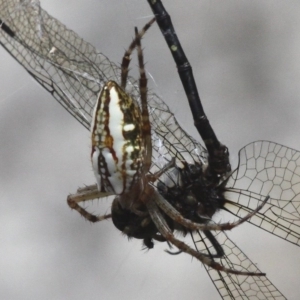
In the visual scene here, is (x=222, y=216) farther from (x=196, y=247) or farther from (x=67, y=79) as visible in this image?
(x=67, y=79)

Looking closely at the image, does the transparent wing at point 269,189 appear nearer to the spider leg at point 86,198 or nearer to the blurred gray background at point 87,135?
the spider leg at point 86,198

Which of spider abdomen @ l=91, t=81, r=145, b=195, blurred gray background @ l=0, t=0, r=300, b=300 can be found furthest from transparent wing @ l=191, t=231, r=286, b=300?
blurred gray background @ l=0, t=0, r=300, b=300

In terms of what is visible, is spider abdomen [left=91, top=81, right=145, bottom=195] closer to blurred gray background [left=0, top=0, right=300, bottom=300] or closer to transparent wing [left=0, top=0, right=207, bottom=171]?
transparent wing [left=0, top=0, right=207, bottom=171]

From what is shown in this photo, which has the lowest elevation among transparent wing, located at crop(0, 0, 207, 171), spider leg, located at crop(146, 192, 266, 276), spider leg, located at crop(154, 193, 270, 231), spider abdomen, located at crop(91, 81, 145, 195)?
spider abdomen, located at crop(91, 81, 145, 195)

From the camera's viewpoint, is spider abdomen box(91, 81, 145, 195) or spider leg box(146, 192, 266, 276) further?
spider leg box(146, 192, 266, 276)

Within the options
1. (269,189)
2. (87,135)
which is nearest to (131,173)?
(269,189)

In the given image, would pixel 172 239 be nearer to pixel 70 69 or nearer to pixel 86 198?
pixel 86 198
